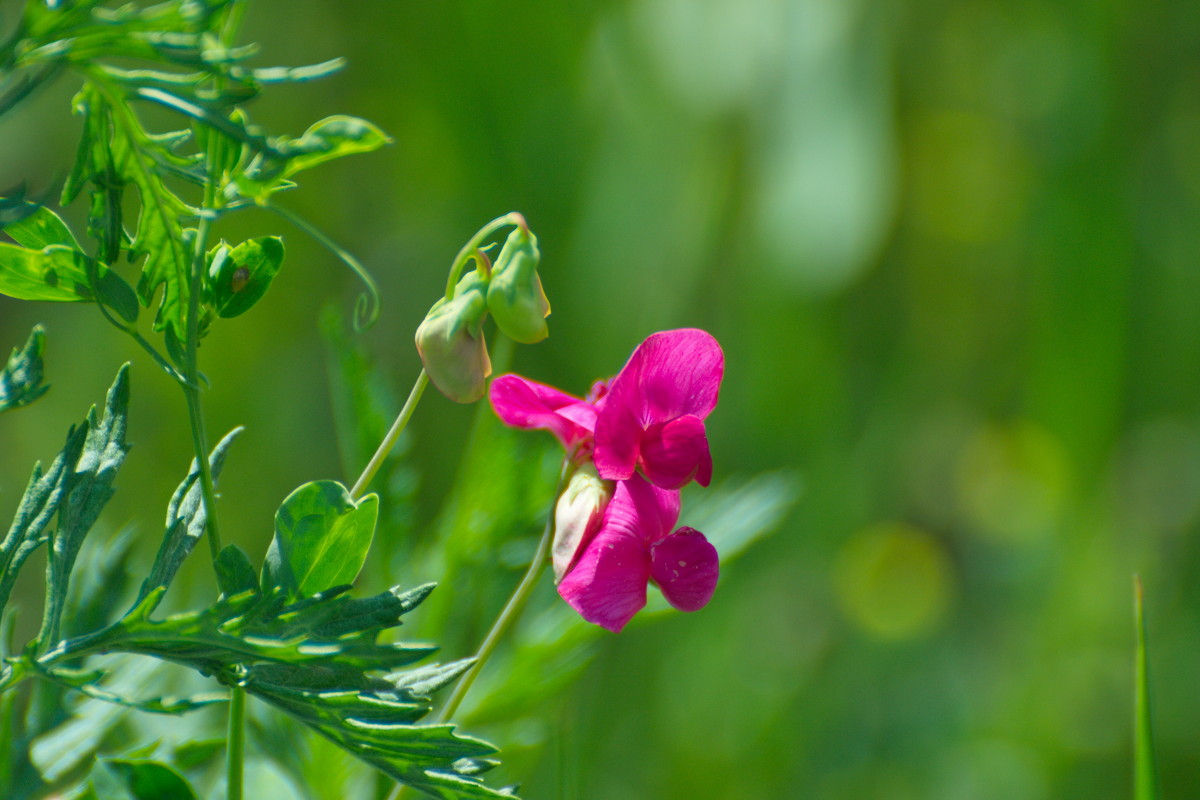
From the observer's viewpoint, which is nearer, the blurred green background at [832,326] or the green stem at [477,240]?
the green stem at [477,240]

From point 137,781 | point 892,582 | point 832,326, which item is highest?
point 832,326

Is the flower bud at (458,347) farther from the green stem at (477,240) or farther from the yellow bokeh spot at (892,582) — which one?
the yellow bokeh spot at (892,582)

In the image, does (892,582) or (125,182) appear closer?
(125,182)

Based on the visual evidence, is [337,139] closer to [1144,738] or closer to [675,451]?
[675,451]

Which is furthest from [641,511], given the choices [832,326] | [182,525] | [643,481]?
Result: [832,326]

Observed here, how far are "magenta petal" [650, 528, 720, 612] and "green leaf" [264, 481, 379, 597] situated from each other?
0.25ft

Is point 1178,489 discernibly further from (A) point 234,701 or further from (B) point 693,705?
(A) point 234,701

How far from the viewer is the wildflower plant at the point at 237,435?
0.22 m

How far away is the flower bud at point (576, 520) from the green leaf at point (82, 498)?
11 centimetres

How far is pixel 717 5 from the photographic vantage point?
1.44 meters

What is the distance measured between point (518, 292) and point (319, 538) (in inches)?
2.9

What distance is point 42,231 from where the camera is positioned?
0.25m

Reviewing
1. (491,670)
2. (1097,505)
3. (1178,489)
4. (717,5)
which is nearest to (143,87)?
(491,670)

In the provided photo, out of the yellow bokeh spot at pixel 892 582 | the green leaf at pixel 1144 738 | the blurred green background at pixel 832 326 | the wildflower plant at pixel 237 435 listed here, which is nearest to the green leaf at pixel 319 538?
the wildflower plant at pixel 237 435
